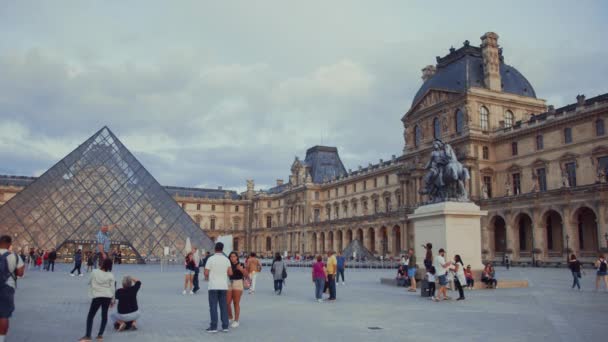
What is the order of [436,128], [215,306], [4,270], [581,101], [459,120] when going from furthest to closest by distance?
[436,128]
[459,120]
[581,101]
[215,306]
[4,270]

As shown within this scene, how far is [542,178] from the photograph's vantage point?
40.4 m

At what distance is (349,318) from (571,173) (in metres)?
34.1

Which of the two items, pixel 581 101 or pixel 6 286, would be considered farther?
pixel 581 101

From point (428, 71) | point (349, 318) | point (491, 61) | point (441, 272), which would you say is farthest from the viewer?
point (428, 71)

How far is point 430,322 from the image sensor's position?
346 inches

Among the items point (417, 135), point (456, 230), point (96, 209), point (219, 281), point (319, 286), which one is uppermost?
point (417, 135)

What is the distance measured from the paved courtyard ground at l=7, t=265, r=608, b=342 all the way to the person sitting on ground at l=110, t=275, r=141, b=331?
0.65 ft

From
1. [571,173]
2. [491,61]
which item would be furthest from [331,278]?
[491,61]

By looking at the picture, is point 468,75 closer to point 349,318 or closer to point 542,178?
point 542,178

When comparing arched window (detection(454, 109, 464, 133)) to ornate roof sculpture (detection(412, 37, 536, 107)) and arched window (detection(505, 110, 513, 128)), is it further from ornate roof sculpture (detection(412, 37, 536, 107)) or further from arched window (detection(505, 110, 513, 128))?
arched window (detection(505, 110, 513, 128))

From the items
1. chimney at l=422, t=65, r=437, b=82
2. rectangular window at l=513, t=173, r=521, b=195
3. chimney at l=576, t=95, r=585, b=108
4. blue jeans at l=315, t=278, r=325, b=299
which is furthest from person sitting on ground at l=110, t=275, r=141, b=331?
chimney at l=422, t=65, r=437, b=82

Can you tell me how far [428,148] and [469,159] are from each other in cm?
581

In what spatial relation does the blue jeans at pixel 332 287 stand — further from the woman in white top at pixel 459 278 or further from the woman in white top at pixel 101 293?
the woman in white top at pixel 101 293

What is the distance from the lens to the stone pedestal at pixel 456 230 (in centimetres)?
1536
